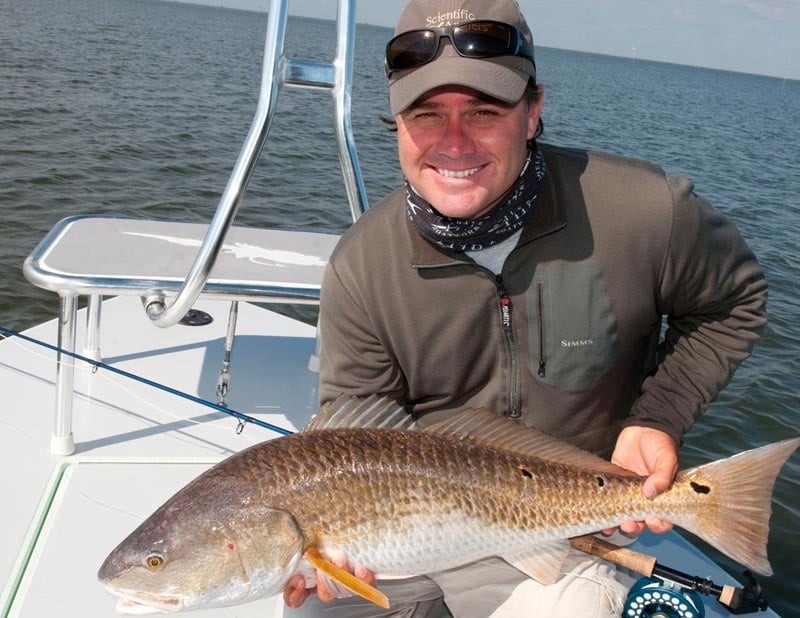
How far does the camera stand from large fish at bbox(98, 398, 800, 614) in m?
2.30

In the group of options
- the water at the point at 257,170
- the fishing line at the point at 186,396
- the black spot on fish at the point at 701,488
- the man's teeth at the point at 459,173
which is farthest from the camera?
the water at the point at 257,170

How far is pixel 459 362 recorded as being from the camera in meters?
2.95

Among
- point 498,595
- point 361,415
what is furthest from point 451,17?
point 498,595

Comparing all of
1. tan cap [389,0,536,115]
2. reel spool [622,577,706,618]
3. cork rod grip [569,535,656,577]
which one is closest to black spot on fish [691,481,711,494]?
cork rod grip [569,535,656,577]

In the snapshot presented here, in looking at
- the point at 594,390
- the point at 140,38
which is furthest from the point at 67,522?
the point at 140,38

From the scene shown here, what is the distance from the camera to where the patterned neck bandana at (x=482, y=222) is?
2807 mm

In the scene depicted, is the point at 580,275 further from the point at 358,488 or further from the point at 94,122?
the point at 94,122

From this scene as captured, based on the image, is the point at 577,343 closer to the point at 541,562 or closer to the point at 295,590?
the point at 541,562

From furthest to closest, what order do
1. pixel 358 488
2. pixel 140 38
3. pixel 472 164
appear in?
pixel 140 38 → pixel 472 164 → pixel 358 488

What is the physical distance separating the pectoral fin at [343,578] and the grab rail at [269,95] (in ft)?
4.61

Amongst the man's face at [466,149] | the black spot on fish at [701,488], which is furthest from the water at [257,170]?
the man's face at [466,149]

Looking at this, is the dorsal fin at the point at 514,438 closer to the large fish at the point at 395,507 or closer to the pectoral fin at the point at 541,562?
the large fish at the point at 395,507

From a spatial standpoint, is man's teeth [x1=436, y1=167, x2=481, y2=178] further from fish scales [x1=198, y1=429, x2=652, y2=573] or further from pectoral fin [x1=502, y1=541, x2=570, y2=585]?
pectoral fin [x1=502, y1=541, x2=570, y2=585]

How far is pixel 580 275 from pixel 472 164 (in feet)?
1.79
